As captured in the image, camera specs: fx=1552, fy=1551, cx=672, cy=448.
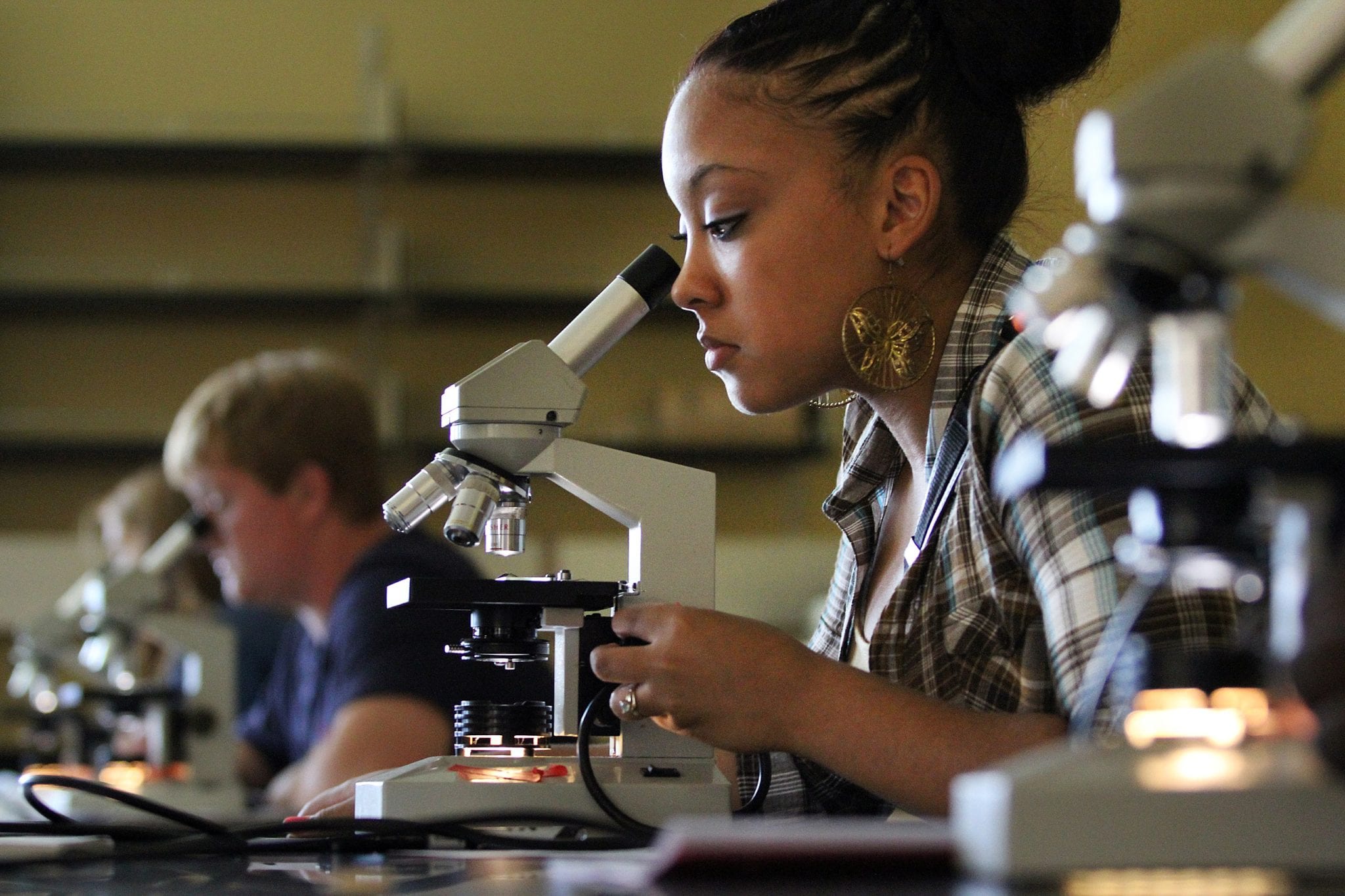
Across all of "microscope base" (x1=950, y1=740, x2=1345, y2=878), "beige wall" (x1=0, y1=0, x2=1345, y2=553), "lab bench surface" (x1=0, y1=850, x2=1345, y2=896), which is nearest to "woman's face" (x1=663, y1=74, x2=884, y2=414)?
"lab bench surface" (x1=0, y1=850, x2=1345, y2=896)

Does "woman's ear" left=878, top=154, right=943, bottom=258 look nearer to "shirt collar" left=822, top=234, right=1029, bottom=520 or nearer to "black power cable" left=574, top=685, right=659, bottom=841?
"shirt collar" left=822, top=234, right=1029, bottom=520

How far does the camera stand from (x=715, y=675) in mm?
1002

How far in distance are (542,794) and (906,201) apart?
0.55 metres

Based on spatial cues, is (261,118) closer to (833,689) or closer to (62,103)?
(62,103)

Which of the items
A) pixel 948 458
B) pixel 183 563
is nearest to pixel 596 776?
pixel 948 458

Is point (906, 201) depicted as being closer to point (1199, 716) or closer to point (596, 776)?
point (596, 776)

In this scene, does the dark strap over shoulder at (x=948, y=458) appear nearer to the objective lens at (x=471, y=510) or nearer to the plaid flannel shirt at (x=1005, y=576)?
the plaid flannel shirt at (x=1005, y=576)

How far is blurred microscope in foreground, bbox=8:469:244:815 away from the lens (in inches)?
103

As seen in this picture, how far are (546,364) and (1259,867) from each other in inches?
28.7

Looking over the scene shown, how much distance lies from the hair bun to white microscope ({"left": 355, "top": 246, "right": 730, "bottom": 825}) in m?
0.38

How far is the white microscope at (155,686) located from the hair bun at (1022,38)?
5.43 feet

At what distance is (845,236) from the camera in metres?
1.24

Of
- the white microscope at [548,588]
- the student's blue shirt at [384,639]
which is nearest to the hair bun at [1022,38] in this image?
the white microscope at [548,588]

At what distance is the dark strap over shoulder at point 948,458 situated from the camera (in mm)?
1129
